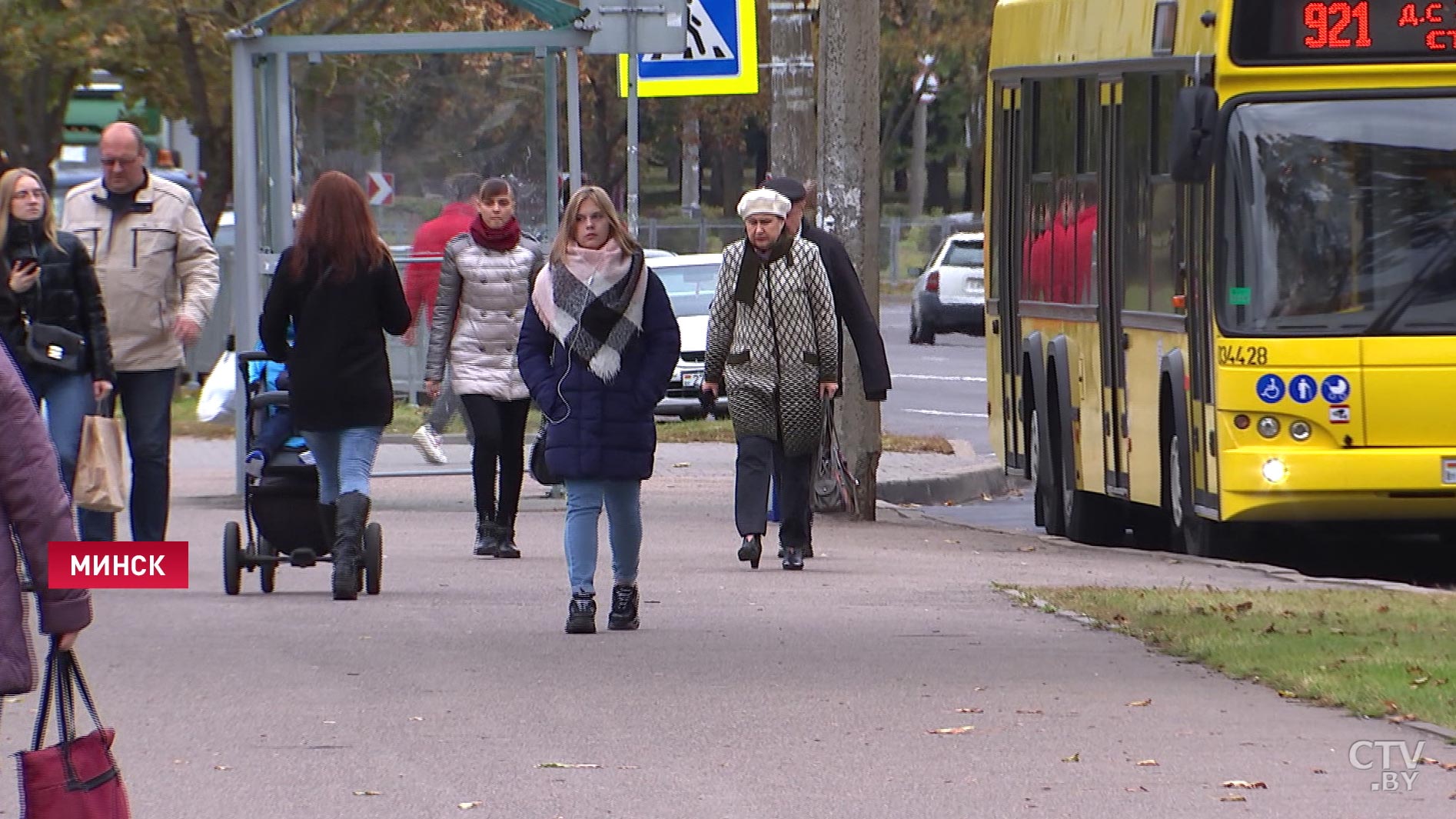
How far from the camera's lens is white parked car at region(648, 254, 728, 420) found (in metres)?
24.2

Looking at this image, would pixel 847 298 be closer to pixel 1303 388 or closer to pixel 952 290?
pixel 1303 388

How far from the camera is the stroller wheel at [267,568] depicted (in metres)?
11.3

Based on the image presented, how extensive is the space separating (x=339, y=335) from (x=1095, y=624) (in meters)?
2.95

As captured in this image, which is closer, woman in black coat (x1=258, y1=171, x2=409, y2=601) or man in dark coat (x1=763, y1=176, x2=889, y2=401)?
woman in black coat (x1=258, y1=171, x2=409, y2=601)

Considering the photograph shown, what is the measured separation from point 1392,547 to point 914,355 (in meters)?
22.3

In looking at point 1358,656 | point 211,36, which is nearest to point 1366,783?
point 1358,656

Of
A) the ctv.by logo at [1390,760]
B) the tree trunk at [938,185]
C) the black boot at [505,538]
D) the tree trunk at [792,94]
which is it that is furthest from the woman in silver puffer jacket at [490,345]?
the tree trunk at [938,185]

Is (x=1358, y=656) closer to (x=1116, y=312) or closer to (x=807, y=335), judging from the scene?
(x=807, y=335)

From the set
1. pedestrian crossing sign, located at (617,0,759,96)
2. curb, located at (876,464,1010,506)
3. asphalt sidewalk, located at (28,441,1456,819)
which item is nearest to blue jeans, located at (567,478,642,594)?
asphalt sidewalk, located at (28,441,1456,819)

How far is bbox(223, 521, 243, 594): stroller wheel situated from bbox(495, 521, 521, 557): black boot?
1.85 m

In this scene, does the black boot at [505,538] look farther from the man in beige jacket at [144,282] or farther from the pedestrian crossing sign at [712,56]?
the pedestrian crossing sign at [712,56]

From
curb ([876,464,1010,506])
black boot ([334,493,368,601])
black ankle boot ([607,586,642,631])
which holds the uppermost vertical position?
black boot ([334,493,368,601])

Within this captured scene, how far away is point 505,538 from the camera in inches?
514

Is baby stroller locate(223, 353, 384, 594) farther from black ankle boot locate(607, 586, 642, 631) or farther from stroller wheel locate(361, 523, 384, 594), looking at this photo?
black ankle boot locate(607, 586, 642, 631)
